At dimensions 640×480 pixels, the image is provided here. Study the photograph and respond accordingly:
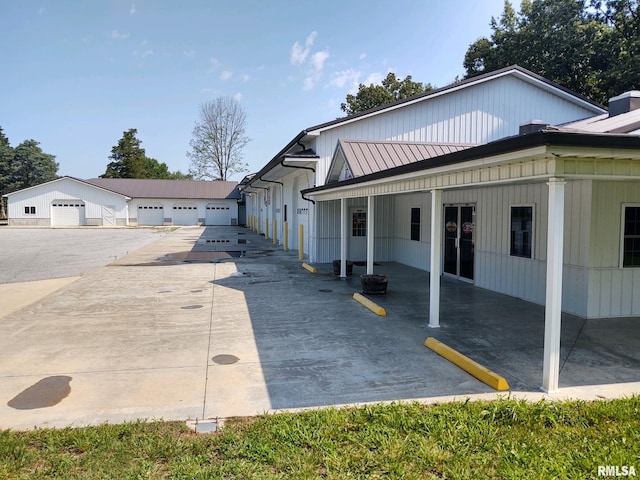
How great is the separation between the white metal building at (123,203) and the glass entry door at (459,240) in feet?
125

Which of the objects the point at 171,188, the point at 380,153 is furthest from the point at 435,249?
the point at 171,188

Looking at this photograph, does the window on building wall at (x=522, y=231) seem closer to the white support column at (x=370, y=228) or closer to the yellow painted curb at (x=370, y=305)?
the white support column at (x=370, y=228)

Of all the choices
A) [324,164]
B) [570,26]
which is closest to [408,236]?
[324,164]

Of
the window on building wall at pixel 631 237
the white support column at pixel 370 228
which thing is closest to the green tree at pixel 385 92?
the white support column at pixel 370 228

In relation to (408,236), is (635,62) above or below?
above

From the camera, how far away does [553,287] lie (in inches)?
187

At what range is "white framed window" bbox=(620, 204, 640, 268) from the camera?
7.80 meters

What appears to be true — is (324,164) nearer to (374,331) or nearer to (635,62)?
(374,331)

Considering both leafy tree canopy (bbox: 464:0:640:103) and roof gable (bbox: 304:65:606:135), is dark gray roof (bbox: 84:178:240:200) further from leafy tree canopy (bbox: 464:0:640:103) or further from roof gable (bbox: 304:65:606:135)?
roof gable (bbox: 304:65:606:135)

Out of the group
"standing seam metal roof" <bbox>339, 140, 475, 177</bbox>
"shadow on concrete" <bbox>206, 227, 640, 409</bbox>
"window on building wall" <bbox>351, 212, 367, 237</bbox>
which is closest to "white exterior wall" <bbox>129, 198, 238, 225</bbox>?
"window on building wall" <bbox>351, 212, 367, 237</bbox>

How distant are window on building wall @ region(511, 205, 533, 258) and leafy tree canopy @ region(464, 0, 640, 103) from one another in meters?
18.6

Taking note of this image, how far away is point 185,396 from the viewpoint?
15.6ft

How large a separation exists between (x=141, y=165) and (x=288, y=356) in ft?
237

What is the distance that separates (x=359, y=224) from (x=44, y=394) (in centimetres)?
1254
